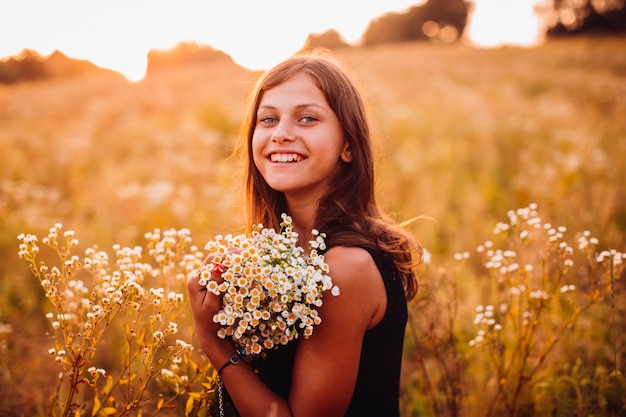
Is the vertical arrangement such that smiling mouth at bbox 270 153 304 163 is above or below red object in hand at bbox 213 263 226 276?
above

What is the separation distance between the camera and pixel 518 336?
282 centimetres

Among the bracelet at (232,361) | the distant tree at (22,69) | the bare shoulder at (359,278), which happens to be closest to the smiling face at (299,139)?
the bare shoulder at (359,278)

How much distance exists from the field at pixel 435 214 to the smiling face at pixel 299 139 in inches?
25.7

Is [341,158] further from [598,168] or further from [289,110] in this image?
[598,168]

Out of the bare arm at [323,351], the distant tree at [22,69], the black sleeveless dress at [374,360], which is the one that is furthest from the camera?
the distant tree at [22,69]

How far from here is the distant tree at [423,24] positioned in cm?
5197

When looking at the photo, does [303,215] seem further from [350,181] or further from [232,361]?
[232,361]

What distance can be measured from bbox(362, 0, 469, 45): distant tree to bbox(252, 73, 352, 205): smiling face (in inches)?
2048

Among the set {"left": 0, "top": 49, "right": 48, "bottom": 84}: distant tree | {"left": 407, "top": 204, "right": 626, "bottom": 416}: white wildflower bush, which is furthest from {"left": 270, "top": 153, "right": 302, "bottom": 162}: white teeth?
{"left": 0, "top": 49, "right": 48, "bottom": 84}: distant tree

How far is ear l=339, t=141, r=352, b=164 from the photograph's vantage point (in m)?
2.52

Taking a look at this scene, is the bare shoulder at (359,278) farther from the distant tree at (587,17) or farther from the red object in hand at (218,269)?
the distant tree at (587,17)

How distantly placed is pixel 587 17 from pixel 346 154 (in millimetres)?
53036

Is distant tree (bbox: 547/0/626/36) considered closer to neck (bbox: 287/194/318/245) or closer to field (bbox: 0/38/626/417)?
field (bbox: 0/38/626/417)

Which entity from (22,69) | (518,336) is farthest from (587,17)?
(518,336)
